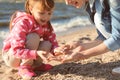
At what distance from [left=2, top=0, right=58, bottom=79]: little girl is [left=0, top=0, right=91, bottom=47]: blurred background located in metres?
1.82

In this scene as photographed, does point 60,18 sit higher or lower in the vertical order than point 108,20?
lower

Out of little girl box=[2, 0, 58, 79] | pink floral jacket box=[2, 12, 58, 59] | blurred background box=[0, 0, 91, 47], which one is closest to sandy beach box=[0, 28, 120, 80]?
little girl box=[2, 0, 58, 79]

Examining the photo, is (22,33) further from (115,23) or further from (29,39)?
(115,23)

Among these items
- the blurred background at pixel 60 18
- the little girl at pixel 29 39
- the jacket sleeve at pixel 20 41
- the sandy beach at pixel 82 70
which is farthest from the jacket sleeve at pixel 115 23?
the blurred background at pixel 60 18

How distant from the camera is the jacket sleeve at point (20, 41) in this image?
12.3 ft

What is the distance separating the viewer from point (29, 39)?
3867 millimetres

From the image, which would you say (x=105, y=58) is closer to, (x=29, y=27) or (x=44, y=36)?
(x=44, y=36)

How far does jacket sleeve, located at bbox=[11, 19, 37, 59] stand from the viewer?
3762 mm

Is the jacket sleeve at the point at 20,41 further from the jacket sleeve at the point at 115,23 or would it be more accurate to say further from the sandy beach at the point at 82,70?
the jacket sleeve at the point at 115,23

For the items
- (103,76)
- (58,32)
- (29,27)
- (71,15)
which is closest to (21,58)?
(29,27)

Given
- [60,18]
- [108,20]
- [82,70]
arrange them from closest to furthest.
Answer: [108,20]
[82,70]
[60,18]

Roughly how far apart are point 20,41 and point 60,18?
4.20 m

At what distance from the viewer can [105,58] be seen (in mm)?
4441

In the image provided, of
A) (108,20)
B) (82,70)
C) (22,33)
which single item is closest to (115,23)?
(108,20)
